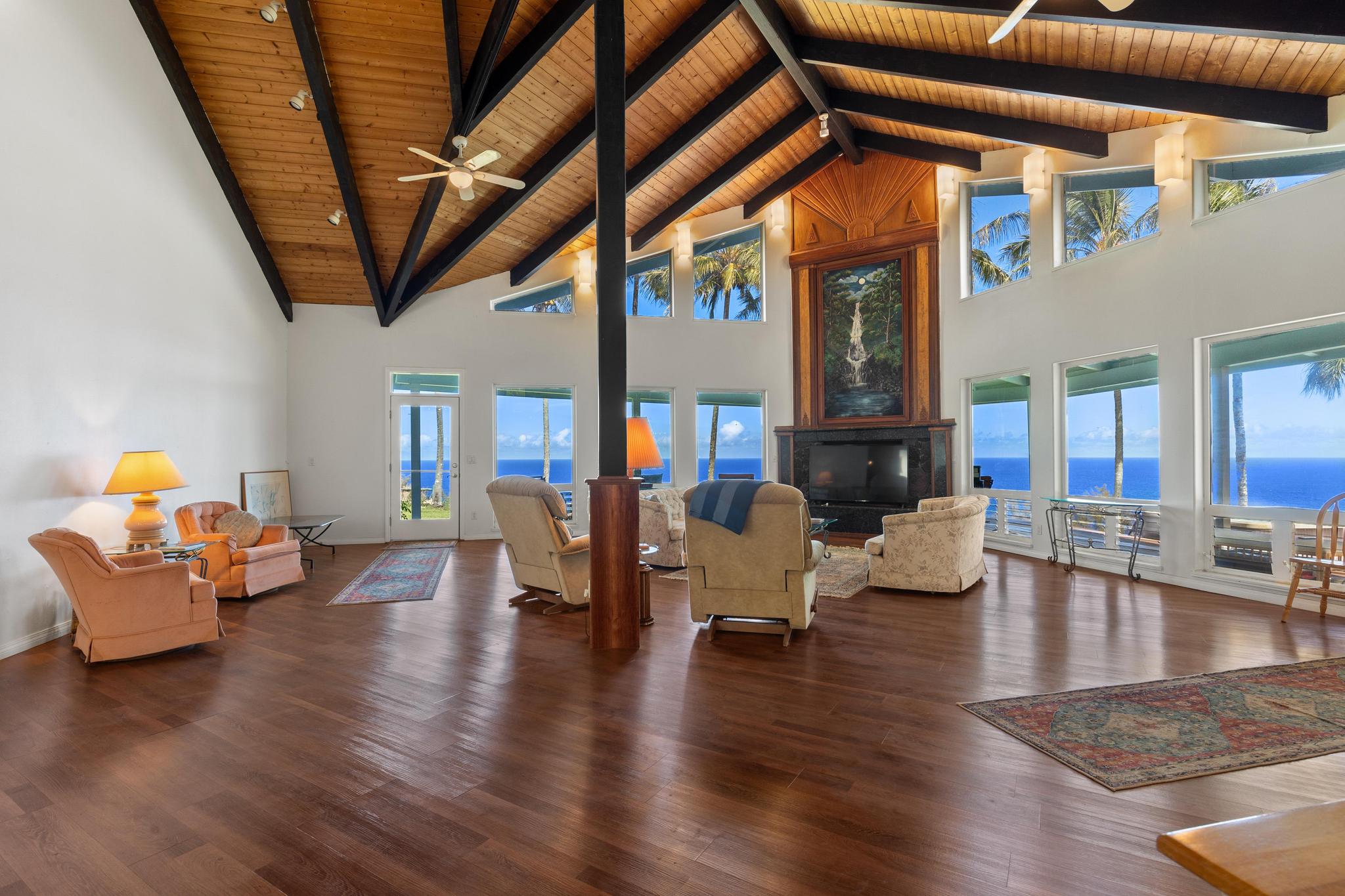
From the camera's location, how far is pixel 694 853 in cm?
197

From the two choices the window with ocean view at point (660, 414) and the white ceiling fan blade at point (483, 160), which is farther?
the window with ocean view at point (660, 414)

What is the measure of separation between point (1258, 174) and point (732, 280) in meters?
6.20

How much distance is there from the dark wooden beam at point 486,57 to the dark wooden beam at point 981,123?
13.9 feet

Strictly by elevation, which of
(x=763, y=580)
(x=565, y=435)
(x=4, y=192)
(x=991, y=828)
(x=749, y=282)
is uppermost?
(x=749, y=282)

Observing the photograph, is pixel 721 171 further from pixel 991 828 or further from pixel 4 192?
pixel 991 828

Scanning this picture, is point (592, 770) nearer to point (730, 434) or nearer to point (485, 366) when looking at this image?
point (485, 366)

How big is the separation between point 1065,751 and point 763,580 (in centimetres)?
194

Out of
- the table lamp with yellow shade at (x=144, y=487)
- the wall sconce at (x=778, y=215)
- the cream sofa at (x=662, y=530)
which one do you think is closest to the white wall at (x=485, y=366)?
the wall sconce at (x=778, y=215)

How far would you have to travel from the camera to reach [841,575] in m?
6.55

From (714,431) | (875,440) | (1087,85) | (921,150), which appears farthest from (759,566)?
(921,150)

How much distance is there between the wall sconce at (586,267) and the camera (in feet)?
31.4

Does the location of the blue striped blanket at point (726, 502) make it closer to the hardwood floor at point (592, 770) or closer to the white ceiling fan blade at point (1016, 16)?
the hardwood floor at point (592, 770)

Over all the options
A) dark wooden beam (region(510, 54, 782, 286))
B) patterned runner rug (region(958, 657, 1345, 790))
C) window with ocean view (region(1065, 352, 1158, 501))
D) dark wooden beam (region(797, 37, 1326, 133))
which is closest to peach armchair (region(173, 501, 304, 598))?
dark wooden beam (region(510, 54, 782, 286))

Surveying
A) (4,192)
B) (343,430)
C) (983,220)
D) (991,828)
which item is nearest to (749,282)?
(983,220)
